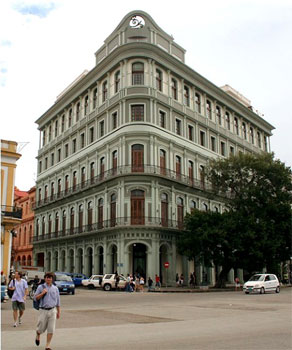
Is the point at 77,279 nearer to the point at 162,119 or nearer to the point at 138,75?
the point at 162,119

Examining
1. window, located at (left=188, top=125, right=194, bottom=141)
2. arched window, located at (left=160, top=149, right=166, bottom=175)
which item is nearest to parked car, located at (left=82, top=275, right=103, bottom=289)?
arched window, located at (left=160, top=149, right=166, bottom=175)

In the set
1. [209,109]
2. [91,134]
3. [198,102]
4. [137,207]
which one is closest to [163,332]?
[137,207]

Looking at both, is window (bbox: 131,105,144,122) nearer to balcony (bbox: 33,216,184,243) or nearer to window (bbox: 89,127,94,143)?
window (bbox: 89,127,94,143)

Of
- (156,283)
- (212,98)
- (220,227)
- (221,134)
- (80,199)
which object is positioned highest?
(212,98)

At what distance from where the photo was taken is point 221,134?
176 ft

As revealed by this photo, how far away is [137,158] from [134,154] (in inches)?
20.4

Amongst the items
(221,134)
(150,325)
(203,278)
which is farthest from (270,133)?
(150,325)

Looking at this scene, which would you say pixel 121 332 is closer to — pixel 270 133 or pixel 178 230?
pixel 178 230

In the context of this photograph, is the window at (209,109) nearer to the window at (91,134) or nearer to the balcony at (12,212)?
the window at (91,134)

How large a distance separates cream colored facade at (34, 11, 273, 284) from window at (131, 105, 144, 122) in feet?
0.42

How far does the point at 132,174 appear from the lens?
1623 inches

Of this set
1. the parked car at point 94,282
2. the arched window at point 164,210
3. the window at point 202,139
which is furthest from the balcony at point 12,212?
the window at point 202,139

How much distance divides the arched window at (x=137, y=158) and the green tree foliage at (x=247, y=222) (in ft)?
22.7

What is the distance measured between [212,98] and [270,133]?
54.0 feet
